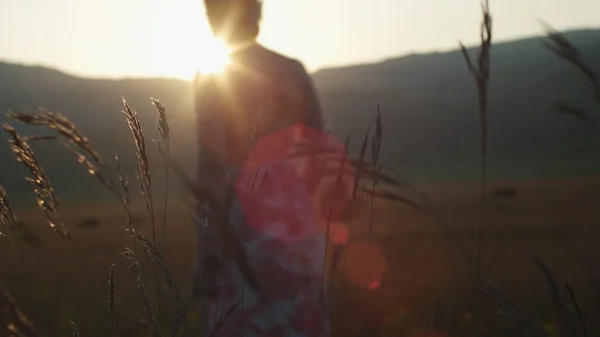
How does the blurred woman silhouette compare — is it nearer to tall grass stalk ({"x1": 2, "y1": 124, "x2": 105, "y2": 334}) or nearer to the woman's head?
the woman's head

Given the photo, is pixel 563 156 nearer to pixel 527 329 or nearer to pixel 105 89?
pixel 527 329

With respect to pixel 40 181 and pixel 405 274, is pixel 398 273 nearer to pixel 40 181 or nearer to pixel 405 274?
pixel 405 274

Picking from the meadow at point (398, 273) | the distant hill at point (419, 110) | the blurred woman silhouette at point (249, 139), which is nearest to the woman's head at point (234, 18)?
the blurred woman silhouette at point (249, 139)

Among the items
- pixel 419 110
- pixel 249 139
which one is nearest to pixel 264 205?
pixel 249 139

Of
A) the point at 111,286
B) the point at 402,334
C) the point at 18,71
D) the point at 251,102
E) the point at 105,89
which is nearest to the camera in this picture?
the point at 111,286

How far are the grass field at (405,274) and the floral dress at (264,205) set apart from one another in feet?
0.75

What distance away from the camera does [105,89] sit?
94625mm

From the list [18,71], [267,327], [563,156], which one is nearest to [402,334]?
[267,327]

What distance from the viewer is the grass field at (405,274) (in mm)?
4734

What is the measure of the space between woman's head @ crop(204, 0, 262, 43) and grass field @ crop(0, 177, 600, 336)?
1.07 metres

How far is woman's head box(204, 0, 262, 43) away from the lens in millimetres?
3107

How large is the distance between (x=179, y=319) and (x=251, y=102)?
5.76ft

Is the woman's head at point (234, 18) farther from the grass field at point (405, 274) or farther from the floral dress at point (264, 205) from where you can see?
the grass field at point (405, 274)

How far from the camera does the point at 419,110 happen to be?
79.8 meters
